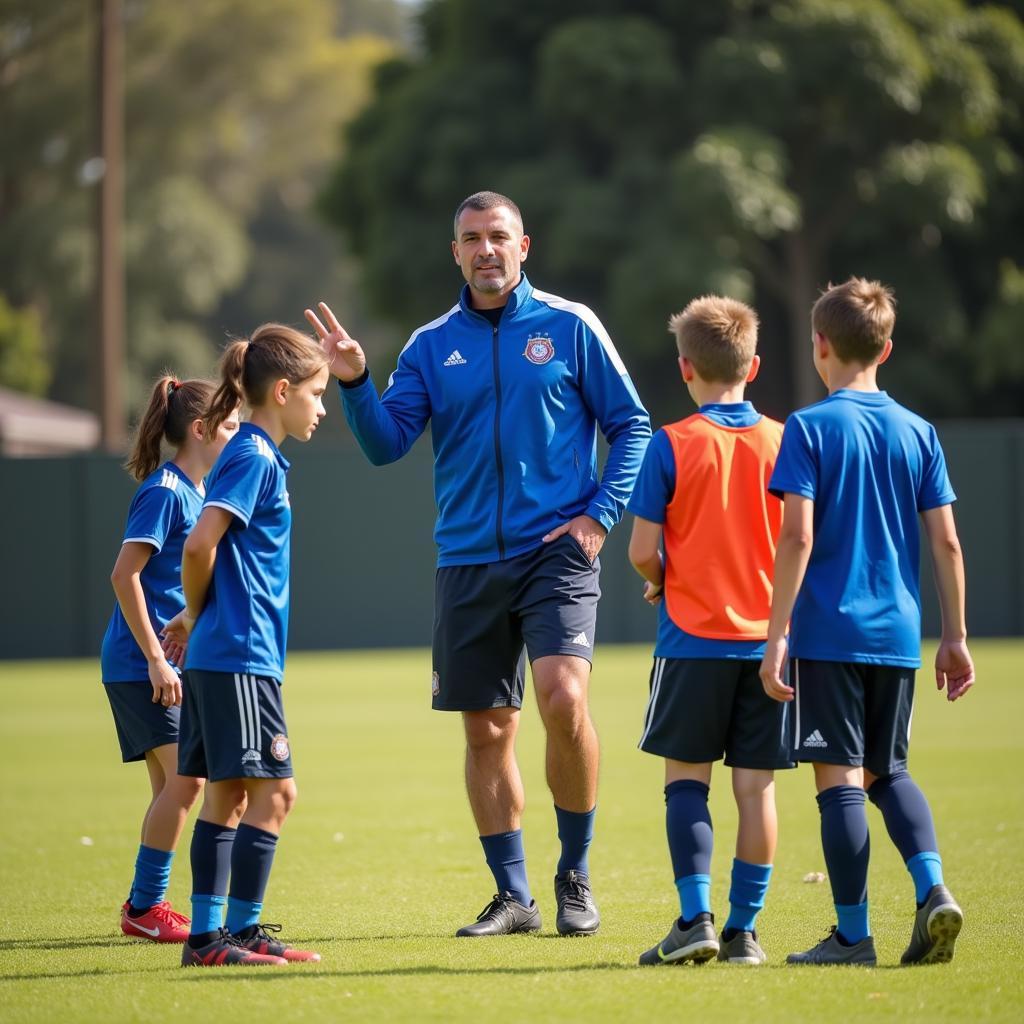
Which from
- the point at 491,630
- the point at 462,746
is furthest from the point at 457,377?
the point at 462,746

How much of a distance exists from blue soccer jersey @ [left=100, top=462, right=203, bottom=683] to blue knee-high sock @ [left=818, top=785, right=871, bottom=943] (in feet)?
7.99

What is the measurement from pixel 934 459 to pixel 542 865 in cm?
271

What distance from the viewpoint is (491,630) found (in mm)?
5785

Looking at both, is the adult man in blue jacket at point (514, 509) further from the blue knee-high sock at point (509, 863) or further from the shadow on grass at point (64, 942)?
the shadow on grass at point (64, 942)

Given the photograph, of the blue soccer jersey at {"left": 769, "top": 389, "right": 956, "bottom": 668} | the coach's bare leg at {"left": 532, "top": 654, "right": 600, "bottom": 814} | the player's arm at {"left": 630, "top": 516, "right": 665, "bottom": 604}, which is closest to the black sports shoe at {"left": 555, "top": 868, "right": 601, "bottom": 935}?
the coach's bare leg at {"left": 532, "top": 654, "right": 600, "bottom": 814}

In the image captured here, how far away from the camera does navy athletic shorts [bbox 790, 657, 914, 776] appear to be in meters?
4.86

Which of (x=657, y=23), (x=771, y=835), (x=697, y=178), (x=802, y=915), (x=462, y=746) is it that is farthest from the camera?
(x=657, y=23)

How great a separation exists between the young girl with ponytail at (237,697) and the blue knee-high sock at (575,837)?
0.99 meters

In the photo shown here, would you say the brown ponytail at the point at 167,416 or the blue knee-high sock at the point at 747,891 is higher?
the brown ponytail at the point at 167,416

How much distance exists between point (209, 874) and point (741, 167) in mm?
20293

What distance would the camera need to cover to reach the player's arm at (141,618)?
5.62 meters

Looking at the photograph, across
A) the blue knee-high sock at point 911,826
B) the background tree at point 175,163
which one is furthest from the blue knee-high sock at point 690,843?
the background tree at point 175,163

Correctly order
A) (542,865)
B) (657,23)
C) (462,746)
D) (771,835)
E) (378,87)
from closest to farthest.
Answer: (771,835), (542,865), (462,746), (657,23), (378,87)

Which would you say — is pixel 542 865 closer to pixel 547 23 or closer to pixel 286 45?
pixel 547 23
